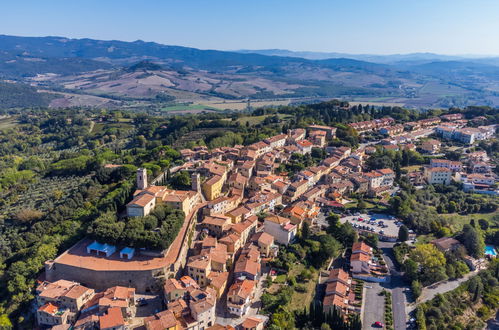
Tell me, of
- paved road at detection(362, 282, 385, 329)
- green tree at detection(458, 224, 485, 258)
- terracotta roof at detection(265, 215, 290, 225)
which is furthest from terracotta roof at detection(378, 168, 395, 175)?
paved road at detection(362, 282, 385, 329)

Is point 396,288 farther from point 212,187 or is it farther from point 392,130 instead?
point 392,130

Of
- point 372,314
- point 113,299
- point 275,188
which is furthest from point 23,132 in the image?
A: point 372,314

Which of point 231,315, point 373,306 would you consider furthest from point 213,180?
point 373,306

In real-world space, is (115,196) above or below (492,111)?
below

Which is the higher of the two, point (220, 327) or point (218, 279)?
point (218, 279)

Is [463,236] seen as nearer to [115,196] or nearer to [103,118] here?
[115,196]

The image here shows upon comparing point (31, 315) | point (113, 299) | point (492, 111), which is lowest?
point (31, 315)

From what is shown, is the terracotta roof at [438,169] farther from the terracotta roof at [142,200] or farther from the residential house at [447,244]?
the terracotta roof at [142,200]
